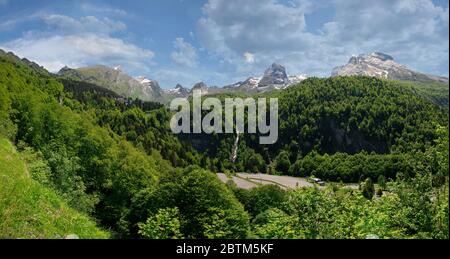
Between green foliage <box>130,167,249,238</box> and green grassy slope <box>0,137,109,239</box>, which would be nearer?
green grassy slope <box>0,137,109,239</box>

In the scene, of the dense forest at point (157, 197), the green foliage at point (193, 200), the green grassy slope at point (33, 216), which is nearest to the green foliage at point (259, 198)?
the dense forest at point (157, 197)

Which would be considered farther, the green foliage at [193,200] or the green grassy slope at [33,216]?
the green foliage at [193,200]

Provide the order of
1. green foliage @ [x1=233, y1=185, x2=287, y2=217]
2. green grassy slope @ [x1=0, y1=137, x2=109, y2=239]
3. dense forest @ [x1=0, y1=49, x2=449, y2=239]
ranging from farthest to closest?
1. green foliage @ [x1=233, y1=185, x2=287, y2=217]
2. dense forest @ [x1=0, y1=49, x2=449, y2=239]
3. green grassy slope @ [x1=0, y1=137, x2=109, y2=239]

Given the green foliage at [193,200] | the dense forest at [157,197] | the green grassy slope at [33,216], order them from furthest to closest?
the green foliage at [193,200] → the dense forest at [157,197] → the green grassy slope at [33,216]

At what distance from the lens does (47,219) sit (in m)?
19.4

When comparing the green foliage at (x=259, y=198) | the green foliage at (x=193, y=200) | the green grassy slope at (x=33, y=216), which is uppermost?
the green grassy slope at (x=33, y=216)

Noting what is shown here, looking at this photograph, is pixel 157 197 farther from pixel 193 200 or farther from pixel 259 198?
pixel 259 198

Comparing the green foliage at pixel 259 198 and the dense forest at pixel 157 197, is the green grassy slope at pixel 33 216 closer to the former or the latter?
the dense forest at pixel 157 197

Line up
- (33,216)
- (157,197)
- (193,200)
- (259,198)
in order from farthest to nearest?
(259,198) → (157,197) → (193,200) → (33,216)

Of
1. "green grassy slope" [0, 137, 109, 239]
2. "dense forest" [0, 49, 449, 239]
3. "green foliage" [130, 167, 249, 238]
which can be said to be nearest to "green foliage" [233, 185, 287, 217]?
"dense forest" [0, 49, 449, 239]

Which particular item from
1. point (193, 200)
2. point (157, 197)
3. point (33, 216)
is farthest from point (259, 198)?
point (33, 216)

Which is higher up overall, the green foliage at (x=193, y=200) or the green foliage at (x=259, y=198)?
the green foliage at (x=193, y=200)

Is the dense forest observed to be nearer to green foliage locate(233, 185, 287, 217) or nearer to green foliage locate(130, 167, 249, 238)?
green foliage locate(130, 167, 249, 238)
